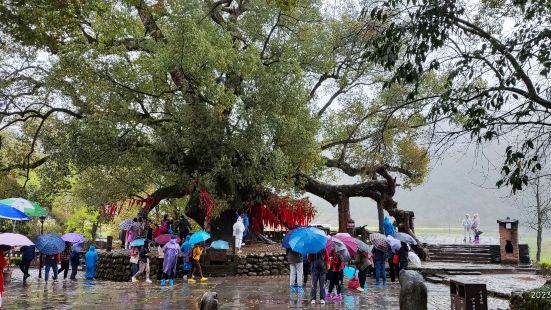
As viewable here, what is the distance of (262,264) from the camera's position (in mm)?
19219

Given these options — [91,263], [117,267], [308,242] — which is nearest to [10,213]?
[91,263]

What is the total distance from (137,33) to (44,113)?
24.8 ft

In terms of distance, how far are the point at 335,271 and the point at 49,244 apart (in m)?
10.2

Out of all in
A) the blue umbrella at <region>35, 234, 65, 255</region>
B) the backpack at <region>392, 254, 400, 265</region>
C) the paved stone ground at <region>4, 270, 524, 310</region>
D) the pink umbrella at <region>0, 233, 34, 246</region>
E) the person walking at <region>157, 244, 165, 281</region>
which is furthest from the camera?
the person walking at <region>157, 244, 165, 281</region>

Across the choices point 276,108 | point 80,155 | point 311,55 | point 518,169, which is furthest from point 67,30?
point 311,55

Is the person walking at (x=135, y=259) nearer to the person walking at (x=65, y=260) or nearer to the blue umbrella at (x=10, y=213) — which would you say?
the person walking at (x=65, y=260)

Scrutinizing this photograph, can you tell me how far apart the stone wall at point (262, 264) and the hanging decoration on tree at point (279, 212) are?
487 centimetres

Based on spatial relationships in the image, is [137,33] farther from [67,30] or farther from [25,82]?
[25,82]

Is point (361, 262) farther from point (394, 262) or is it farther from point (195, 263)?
point (195, 263)

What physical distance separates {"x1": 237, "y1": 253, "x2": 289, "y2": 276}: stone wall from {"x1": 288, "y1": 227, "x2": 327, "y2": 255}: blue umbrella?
8.02 m

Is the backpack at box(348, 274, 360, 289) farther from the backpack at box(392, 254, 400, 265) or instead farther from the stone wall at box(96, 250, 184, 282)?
the stone wall at box(96, 250, 184, 282)

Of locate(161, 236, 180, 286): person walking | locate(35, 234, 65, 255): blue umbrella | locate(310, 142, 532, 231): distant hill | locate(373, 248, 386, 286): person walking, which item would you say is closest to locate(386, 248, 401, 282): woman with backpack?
locate(373, 248, 386, 286): person walking

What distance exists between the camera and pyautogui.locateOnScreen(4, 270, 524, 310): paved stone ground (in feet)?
37.0

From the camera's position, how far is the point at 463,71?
7668mm
